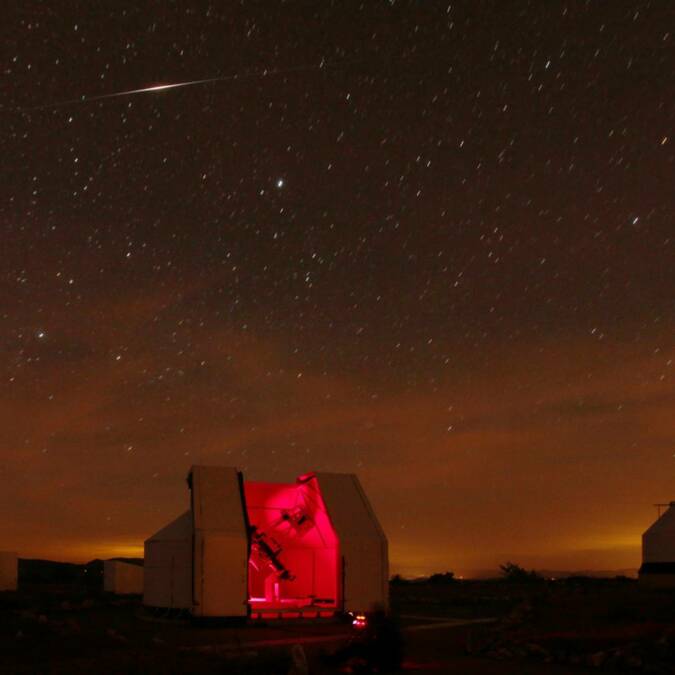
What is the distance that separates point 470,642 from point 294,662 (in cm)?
462

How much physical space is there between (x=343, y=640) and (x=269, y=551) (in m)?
7.81

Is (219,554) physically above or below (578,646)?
above

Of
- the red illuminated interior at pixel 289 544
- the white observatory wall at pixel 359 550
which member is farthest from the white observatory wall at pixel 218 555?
the red illuminated interior at pixel 289 544

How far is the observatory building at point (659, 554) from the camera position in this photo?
3403 centimetres

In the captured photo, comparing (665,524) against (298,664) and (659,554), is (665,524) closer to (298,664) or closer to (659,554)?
(659,554)

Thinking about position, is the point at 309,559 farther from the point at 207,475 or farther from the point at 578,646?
the point at 578,646

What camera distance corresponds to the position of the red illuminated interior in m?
24.3

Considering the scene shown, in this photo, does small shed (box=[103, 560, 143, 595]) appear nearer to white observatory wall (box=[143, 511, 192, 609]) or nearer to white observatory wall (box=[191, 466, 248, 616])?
white observatory wall (box=[143, 511, 192, 609])

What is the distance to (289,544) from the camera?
2488 cm

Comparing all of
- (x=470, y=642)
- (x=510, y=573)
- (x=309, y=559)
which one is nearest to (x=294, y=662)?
(x=470, y=642)

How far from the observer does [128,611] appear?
78.8 feet

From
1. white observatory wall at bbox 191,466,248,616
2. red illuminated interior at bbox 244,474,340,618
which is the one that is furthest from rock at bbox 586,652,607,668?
red illuminated interior at bbox 244,474,340,618

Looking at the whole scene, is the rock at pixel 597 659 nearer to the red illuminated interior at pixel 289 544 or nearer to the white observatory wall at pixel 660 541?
the red illuminated interior at pixel 289 544

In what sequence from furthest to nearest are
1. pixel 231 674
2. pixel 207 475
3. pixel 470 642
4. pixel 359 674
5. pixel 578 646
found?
1. pixel 207 475
2. pixel 470 642
3. pixel 578 646
4. pixel 359 674
5. pixel 231 674
